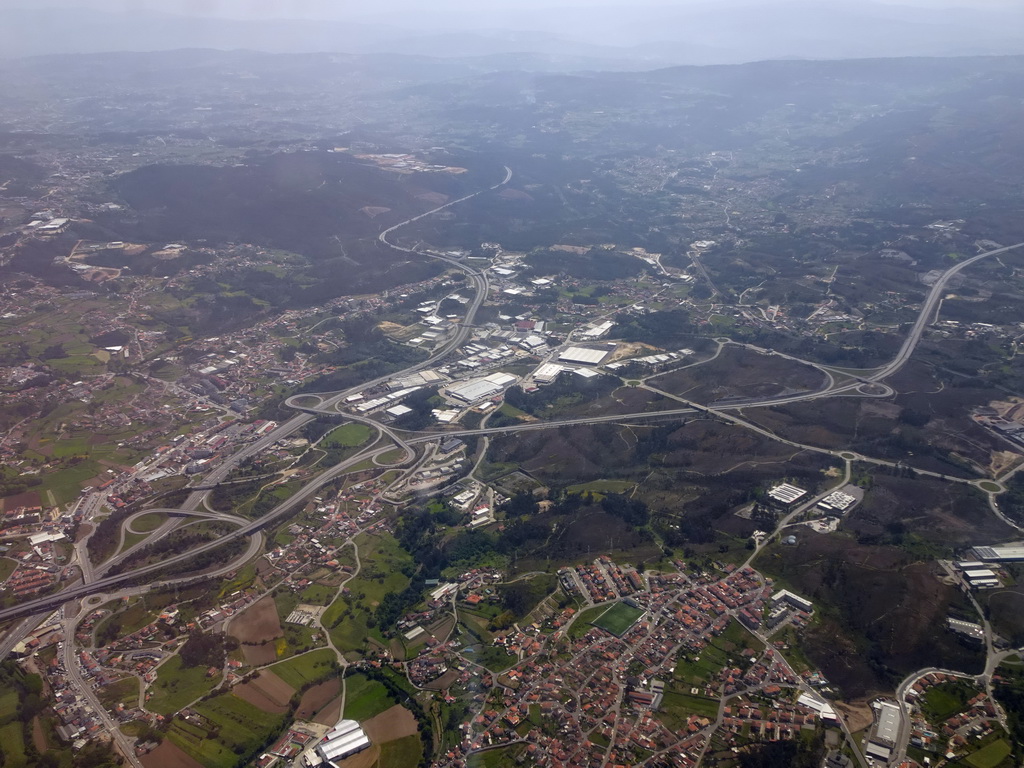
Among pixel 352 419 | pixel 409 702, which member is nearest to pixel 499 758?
pixel 409 702

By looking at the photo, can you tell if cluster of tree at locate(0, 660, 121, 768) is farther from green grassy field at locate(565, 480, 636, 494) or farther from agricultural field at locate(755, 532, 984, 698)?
agricultural field at locate(755, 532, 984, 698)

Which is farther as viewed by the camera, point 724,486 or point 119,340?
point 119,340

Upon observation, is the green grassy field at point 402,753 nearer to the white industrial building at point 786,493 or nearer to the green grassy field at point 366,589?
the green grassy field at point 366,589

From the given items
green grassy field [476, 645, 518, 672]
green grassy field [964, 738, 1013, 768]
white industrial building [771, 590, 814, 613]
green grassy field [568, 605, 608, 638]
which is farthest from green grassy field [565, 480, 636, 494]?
green grassy field [964, 738, 1013, 768]

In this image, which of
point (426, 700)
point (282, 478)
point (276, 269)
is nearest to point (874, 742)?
point (426, 700)

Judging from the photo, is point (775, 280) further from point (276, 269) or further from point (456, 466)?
point (276, 269)

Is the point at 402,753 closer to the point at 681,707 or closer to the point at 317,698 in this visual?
the point at 317,698
